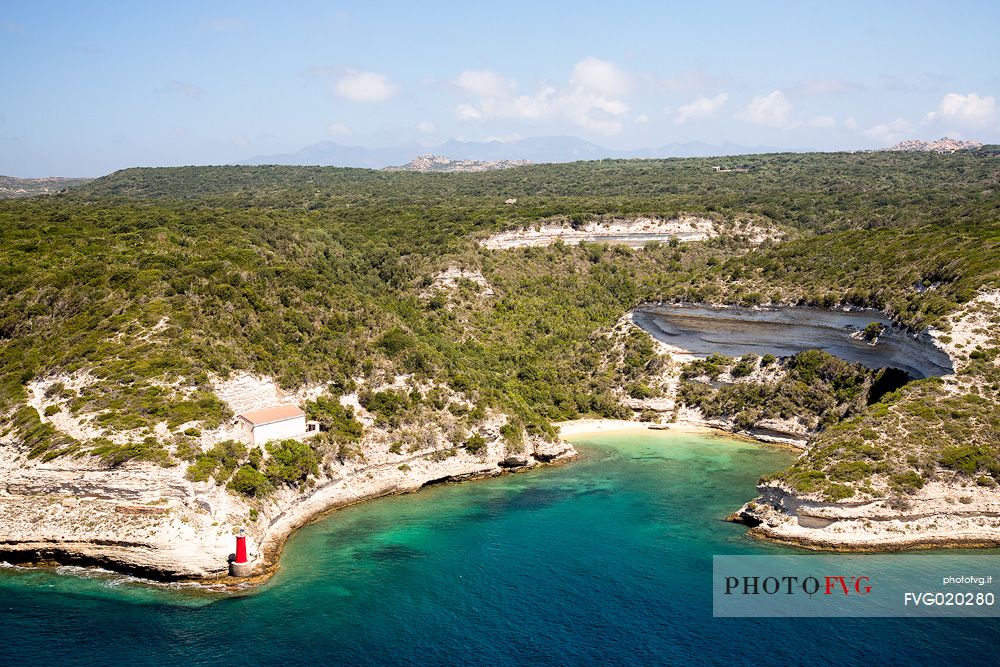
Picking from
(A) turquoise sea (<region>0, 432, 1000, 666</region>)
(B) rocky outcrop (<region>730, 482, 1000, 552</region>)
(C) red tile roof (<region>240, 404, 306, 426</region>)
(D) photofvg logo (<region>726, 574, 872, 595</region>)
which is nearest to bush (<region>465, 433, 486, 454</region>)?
(A) turquoise sea (<region>0, 432, 1000, 666</region>)

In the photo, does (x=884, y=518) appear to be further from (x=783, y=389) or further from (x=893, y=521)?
(x=783, y=389)

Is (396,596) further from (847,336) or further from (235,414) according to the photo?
(847,336)

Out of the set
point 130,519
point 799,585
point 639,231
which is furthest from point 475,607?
point 639,231

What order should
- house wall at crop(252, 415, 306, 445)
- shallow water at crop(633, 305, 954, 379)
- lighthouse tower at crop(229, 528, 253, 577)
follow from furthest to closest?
shallow water at crop(633, 305, 954, 379) < house wall at crop(252, 415, 306, 445) < lighthouse tower at crop(229, 528, 253, 577)

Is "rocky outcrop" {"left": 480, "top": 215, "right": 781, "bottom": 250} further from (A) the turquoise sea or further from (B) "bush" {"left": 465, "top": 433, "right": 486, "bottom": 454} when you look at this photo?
(A) the turquoise sea

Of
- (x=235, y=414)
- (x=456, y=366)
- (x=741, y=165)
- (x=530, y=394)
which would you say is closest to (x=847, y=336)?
(x=530, y=394)

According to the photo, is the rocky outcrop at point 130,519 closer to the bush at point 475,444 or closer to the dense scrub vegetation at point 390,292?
the dense scrub vegetation at point 390,292
